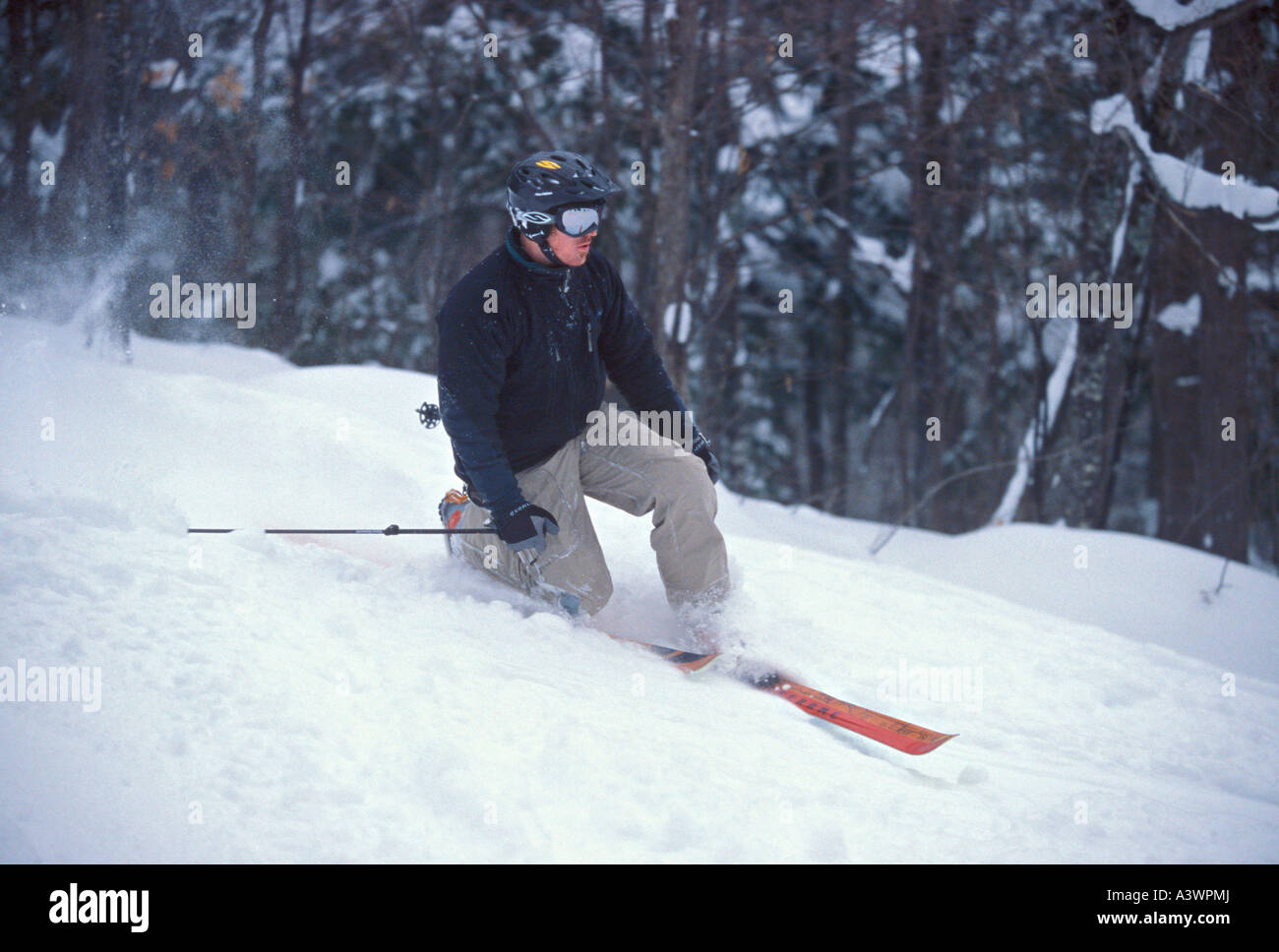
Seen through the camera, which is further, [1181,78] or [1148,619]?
[1181,78]

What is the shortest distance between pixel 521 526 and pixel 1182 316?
8.44 meters

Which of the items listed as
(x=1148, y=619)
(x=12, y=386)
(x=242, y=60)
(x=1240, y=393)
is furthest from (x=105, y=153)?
(x=1240, y=393)

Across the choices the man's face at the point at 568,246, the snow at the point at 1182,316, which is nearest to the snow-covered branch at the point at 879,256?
the snow at the point at 1182,316

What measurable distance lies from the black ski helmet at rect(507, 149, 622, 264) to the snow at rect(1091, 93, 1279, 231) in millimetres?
6163

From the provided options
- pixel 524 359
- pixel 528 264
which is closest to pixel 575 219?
pixel 528 264

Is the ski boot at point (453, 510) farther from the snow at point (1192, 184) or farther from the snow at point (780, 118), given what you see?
the snow at point (780, 118)

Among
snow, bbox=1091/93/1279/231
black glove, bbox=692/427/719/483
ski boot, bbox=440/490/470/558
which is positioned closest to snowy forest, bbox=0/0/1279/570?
snow, bbox=1091/93/1279/231

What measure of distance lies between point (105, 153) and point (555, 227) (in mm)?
5932

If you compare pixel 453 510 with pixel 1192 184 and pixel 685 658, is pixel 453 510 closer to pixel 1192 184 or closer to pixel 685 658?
pixel 685 658

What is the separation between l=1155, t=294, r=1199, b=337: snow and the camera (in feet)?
31.6

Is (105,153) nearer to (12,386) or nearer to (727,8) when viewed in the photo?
(12,386)

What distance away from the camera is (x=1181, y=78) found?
7.90 m

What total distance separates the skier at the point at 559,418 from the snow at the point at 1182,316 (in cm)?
732

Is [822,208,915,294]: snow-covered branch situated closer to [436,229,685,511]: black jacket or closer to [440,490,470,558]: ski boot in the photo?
[436,229,685,511]: black jacket
